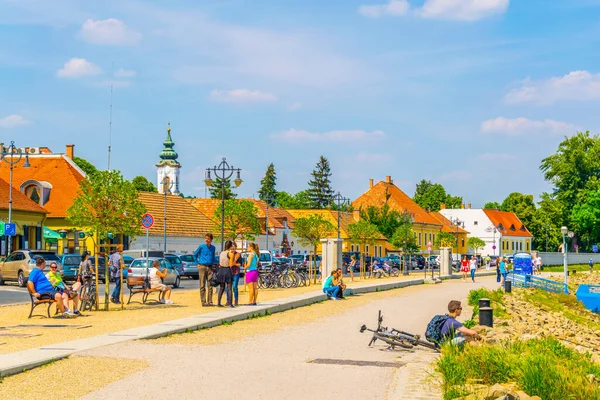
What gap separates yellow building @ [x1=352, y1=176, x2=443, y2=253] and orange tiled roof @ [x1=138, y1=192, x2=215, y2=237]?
3799cm

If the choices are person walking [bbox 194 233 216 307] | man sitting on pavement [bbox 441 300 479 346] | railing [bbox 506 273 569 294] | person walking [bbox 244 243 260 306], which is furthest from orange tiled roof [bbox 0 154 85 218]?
man sitting on pavement [bbox 441 300 479 346]

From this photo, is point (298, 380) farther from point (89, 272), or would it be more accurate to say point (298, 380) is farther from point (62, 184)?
point (62, 184)

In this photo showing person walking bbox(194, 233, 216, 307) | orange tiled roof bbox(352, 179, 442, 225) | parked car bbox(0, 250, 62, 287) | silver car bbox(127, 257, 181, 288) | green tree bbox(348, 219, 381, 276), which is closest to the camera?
person walking bbox(194, 233, 216, 307)

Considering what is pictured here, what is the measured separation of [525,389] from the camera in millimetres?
9742

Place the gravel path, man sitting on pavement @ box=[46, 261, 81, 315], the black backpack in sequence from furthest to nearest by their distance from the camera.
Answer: man sitting on pavement @ box=[46, 261, 81, 315]
the black backpack
the gravel path

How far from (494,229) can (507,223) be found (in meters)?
7.11

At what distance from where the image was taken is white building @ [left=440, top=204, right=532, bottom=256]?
13062cm

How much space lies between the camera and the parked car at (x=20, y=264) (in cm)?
3743

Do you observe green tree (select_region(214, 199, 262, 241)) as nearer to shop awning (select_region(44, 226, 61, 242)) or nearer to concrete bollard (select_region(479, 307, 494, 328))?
shop awning (select_region(44, 226, 61, 242))

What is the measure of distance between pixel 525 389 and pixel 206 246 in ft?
47.0

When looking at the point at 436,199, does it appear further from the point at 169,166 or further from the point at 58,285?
the point at 58,285

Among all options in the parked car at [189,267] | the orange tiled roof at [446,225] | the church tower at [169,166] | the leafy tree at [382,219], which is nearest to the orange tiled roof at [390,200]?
the orange tiled roof at [446,225]

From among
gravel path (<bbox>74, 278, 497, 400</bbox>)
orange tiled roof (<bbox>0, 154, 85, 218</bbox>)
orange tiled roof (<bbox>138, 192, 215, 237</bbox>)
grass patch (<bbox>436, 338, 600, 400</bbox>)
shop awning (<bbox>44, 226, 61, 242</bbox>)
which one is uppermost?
orange tiled roof (<bbox>0, 154, 85, 218</bbox>)

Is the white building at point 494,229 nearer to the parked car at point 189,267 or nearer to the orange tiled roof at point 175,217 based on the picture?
the orange tiled roof at point 175,217
